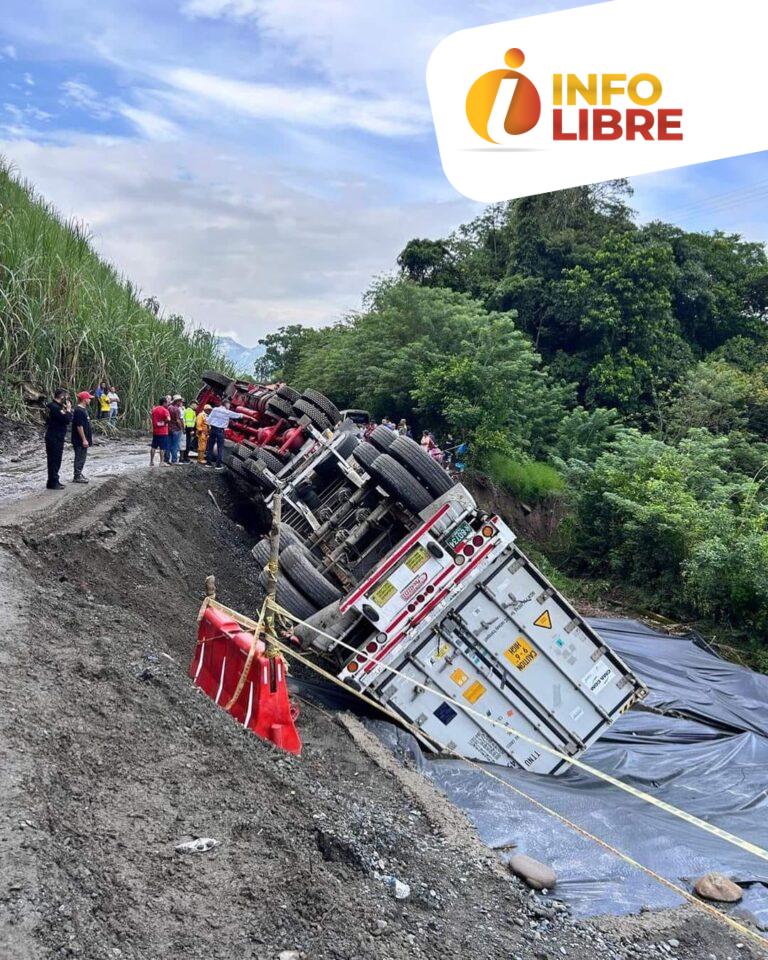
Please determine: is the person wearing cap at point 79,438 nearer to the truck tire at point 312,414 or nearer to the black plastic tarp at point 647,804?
the truck tire at point 312,414

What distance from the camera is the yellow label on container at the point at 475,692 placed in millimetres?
7957

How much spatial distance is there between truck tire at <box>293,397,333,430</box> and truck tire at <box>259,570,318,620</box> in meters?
6.01

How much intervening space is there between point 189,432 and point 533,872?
12.8 m

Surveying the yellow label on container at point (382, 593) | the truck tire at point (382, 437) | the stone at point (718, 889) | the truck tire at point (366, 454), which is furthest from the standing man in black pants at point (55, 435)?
the stone at point (718, 889)

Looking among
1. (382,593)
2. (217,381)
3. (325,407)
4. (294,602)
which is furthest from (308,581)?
(217,381)

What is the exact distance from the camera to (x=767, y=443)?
2414 centimetres

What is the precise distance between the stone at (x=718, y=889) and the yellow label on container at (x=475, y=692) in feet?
8.19

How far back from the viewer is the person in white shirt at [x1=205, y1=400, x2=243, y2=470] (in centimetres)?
1591

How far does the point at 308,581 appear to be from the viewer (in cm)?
812

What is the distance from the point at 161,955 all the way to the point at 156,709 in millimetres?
2254

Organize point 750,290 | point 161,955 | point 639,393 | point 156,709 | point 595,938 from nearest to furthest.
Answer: point 161,955 → point 595,938 → point 156,709 → point 639,393 → point 750,290

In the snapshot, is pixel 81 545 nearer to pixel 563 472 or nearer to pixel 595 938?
pixel 595 938

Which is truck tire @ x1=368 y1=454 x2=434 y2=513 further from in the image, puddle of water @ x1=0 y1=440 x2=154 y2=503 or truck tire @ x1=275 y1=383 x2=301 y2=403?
truck tire @ x1=275 y1=383 x2=301 y2=403

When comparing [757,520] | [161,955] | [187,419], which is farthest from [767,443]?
[161,955]
